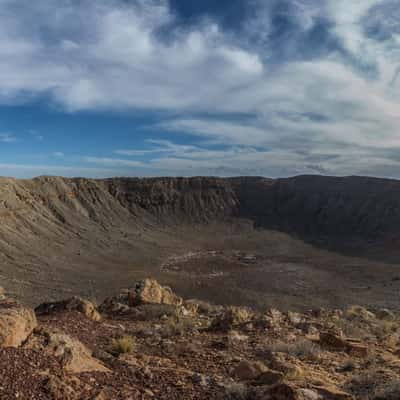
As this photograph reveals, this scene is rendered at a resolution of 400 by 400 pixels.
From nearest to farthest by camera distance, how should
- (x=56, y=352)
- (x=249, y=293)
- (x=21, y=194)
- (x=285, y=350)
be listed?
1. (x=56, y=352)
2. (x=285, y=350)
3. (x=249, y=293)
4. (x=21, y=194)

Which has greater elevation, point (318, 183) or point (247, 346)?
point (318, 183)

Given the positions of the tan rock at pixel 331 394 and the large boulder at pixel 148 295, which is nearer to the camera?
the tan rock at pixel 331 394

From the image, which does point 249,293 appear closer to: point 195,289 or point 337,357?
point 195,289

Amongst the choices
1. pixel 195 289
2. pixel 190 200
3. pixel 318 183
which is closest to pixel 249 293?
pixel 195 289

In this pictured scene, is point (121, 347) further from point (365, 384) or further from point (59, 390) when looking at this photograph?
point (365, 384)

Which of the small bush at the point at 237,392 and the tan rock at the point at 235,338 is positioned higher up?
the small bush at the point at 237,392

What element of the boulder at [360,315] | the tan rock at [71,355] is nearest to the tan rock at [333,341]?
the tan rock at [71,355]

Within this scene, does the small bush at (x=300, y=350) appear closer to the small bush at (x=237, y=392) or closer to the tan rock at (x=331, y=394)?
the tan rock at (x=331, y=394)
